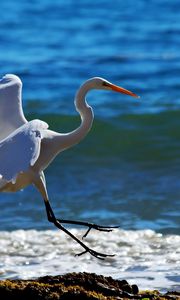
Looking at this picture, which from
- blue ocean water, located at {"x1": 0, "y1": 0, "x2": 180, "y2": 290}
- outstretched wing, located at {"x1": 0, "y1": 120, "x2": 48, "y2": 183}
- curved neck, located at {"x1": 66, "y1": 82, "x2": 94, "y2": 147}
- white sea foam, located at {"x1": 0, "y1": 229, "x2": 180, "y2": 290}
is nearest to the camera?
outstretched wing, located at {"x1": 0, "y1": 120, "x2": 48, "y2": 183}

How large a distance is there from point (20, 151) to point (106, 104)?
20.6ft

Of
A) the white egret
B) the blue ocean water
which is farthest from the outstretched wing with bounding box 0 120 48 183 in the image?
the blue ocean water

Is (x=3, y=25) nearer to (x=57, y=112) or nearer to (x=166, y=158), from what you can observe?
(x=57, y=112)

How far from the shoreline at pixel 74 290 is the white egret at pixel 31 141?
0.62m

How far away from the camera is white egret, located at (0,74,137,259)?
5012 mm

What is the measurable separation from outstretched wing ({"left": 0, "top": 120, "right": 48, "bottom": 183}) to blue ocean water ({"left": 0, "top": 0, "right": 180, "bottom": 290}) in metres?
1.91

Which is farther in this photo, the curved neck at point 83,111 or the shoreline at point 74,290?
the curved neck at point 83,111

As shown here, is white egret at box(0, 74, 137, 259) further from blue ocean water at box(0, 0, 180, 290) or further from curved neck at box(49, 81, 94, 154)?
blue ocean water at box(0, 0, 180, 290)

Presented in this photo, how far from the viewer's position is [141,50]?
15.1 meters

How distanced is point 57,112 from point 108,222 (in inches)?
158

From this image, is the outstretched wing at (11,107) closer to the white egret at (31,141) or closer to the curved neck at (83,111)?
the white egret at (31,141)

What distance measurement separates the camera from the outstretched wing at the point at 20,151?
492 cm

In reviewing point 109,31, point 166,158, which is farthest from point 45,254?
point 109,31

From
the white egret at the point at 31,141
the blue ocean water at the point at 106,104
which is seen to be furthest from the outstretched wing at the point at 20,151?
the blue ocean water at the point at 106,104
